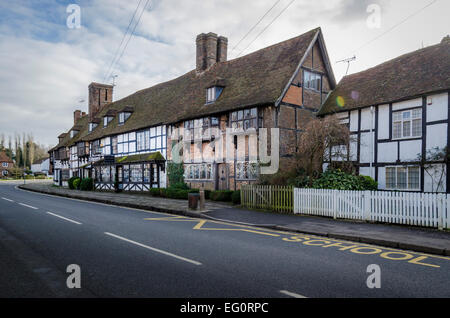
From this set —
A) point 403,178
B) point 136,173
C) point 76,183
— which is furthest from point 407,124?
point 76,183

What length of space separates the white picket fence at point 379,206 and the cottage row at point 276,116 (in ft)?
10.1

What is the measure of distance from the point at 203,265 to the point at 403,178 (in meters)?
14.4

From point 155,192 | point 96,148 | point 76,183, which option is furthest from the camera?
point 96,148

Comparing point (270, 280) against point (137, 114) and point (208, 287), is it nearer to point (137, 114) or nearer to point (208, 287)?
point (208, 287)

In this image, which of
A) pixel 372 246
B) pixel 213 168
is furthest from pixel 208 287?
pixel 213 168

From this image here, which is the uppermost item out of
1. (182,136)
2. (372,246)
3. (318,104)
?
(318,104)

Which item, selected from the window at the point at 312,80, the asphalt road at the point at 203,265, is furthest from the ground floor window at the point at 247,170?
the asphalt road at the point at 203,265

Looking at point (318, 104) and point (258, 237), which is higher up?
point (318, 104)

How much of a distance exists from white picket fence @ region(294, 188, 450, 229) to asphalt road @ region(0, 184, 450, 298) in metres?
3.55

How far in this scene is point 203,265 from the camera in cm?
621

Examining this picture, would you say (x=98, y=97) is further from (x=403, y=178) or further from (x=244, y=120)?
(x=403, y=178)
